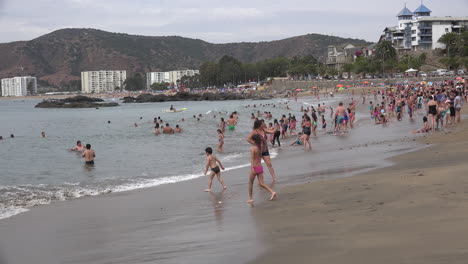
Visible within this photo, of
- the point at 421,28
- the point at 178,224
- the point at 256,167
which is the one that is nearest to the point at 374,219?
the point at 178,224

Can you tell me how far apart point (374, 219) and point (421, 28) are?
9636 cm

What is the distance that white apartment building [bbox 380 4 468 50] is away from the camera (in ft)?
310

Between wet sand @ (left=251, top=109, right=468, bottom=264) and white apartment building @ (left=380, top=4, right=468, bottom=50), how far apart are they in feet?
302

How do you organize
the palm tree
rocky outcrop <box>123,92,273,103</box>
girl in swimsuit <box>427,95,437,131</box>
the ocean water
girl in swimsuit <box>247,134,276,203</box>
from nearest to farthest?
girl in swimsuit <box>247,134,276,203</box>, the ocean water, girl in swimsuit <box>427,95,437,131</box>, the palm tree, rocky outcrop <box>123,92,273,103</box>

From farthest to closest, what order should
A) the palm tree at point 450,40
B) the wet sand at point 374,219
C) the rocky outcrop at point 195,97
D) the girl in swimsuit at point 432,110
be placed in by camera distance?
the rocky outcrop at point 195,97
the palm tree at point 450,40
the girl in swimsuit at point 432,110
the wet sand at point 374,219

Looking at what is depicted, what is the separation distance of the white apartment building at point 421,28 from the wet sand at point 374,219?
91939mm

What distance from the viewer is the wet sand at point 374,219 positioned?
472cm

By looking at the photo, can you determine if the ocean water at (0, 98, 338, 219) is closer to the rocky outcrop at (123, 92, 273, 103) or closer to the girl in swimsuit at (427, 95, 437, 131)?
the girl in swimsuit at (427, 95, 437, 131)

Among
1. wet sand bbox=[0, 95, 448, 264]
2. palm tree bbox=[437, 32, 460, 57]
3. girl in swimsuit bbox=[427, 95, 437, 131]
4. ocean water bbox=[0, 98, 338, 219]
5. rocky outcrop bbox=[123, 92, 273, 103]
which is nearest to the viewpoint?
wet sand bbox=[0, 95, 448, 264]

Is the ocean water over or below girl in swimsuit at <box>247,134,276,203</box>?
below

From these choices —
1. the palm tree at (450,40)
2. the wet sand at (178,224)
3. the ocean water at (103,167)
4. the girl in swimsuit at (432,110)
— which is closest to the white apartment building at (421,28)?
the palm tree at (450,40)

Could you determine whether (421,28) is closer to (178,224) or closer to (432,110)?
(432,110)

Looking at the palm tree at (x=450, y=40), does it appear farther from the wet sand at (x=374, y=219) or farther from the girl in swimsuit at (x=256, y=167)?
the girl in swimsuit at (x=256, y=167)

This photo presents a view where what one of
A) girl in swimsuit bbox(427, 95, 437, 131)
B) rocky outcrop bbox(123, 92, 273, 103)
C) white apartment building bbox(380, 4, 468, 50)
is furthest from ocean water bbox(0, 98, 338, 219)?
white apartment building bbox(380, 4, 468, 50)
